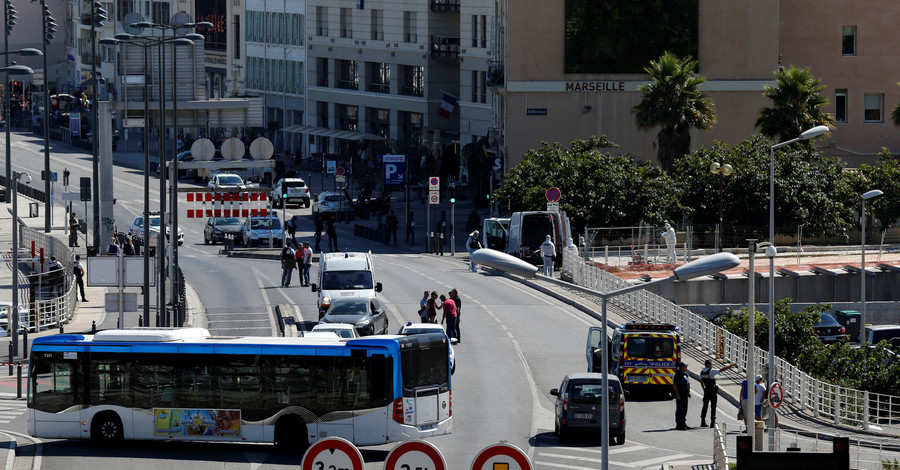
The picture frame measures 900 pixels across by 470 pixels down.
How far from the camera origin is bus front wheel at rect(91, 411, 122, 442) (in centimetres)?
2984

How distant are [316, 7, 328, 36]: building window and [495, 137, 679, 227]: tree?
50587 millimetres

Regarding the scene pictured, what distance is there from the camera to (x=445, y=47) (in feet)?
343

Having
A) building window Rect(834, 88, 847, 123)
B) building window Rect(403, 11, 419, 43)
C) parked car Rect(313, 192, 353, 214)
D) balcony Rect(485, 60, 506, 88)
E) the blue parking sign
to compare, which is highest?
building window Rect(403, 11, 419, 43)

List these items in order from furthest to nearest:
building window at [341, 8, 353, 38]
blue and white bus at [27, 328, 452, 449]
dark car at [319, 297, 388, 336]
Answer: building window at [341, 8, 353, 38], dark car at [319, 297, 388, 336], blue and white bus at [27, 328, 452, 449]

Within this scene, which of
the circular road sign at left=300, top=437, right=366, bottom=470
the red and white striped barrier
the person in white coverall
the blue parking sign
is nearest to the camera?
the circular road sign at left=300, top=437, right=366, bottom=470

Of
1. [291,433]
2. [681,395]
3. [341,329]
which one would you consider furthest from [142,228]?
[291,433]

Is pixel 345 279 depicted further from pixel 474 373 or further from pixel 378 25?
pixel 378 25

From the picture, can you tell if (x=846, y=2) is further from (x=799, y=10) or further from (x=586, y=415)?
(x=586, y=415)

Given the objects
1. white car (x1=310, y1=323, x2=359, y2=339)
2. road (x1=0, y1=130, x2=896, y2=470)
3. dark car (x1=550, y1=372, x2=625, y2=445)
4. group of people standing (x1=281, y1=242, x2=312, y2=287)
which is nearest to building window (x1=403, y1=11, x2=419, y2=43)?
road (x1=0, y1=130, x2=896, y2=470)

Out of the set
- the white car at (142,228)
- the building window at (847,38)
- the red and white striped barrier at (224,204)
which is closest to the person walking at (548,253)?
the red and white striped barrier at (224,204)

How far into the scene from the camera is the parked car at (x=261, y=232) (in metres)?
69.7

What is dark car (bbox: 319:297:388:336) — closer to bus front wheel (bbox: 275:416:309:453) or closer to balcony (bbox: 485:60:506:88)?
bus front wheel (bbox: 275:416:309:453)

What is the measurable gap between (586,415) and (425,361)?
11.7ft

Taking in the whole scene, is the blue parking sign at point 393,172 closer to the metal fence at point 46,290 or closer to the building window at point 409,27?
the metal fence at point 46,290
